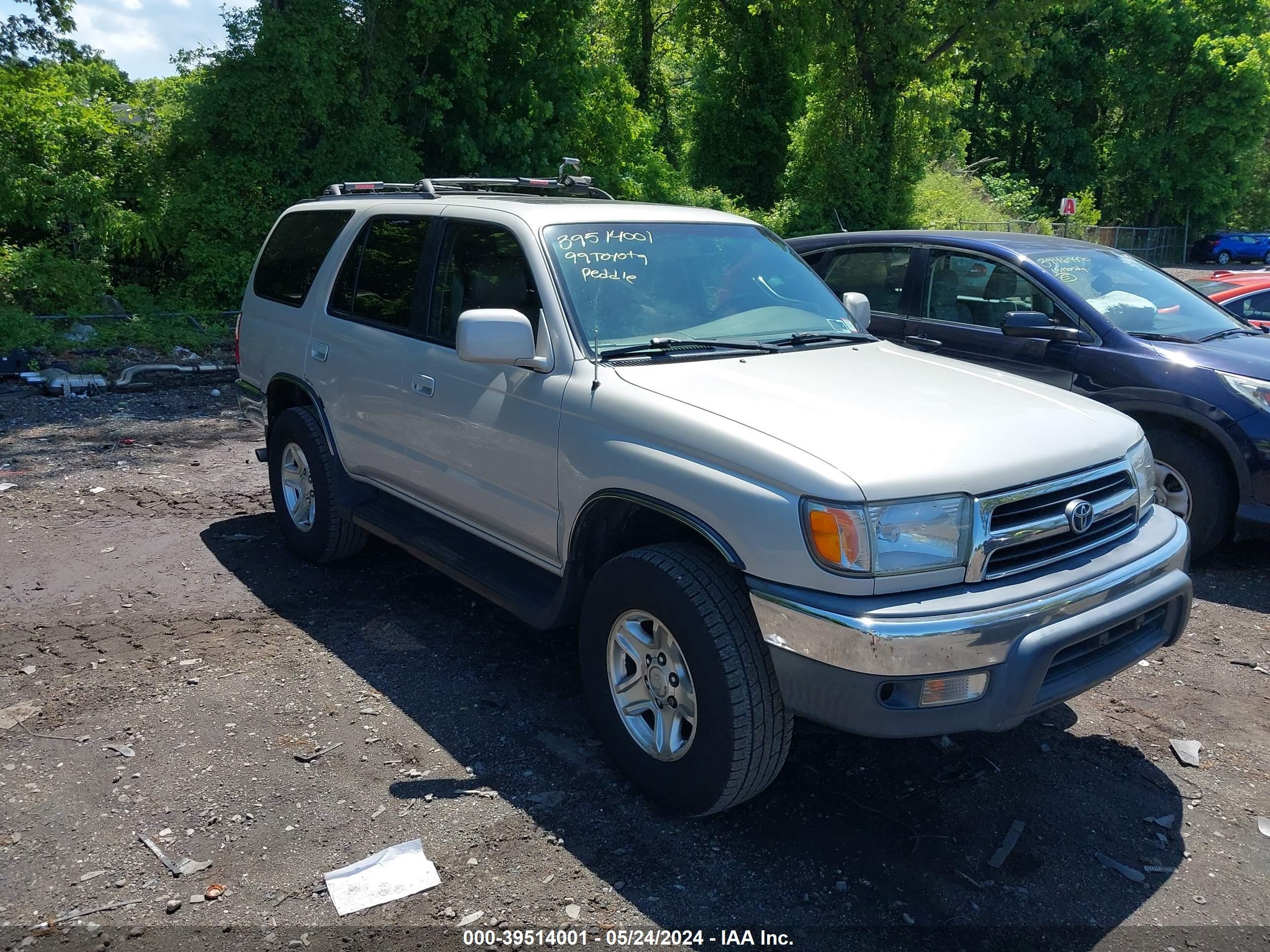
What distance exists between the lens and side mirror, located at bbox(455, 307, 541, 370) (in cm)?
369

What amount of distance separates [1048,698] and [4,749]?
3.74 metres

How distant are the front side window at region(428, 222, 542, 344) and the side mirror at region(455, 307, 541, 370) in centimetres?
30

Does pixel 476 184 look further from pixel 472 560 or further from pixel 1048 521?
pixel 1048 521

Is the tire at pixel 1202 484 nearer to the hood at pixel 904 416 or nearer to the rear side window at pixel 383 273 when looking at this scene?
the hood at pixel 904 416

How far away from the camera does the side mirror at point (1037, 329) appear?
6090 millimetres

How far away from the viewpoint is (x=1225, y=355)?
Answer: 5.90 metres

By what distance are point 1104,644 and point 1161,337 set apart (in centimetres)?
357

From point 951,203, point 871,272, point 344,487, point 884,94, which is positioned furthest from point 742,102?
point 344,487

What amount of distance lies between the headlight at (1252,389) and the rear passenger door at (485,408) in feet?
13.3

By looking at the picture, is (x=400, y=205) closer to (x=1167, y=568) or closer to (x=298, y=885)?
(x=298, y=885)

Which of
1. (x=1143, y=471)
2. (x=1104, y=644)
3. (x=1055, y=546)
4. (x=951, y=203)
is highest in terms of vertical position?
(x=951, y=203)

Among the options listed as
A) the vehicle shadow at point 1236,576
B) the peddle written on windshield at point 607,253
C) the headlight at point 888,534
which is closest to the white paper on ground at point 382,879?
the headlight at point 888,534

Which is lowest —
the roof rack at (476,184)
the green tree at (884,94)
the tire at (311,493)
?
the tire at (311,493)

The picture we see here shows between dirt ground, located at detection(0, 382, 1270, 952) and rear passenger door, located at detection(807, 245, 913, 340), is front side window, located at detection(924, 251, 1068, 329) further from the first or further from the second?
dirt ground, located at detection(0, 382, 1270, 952)
